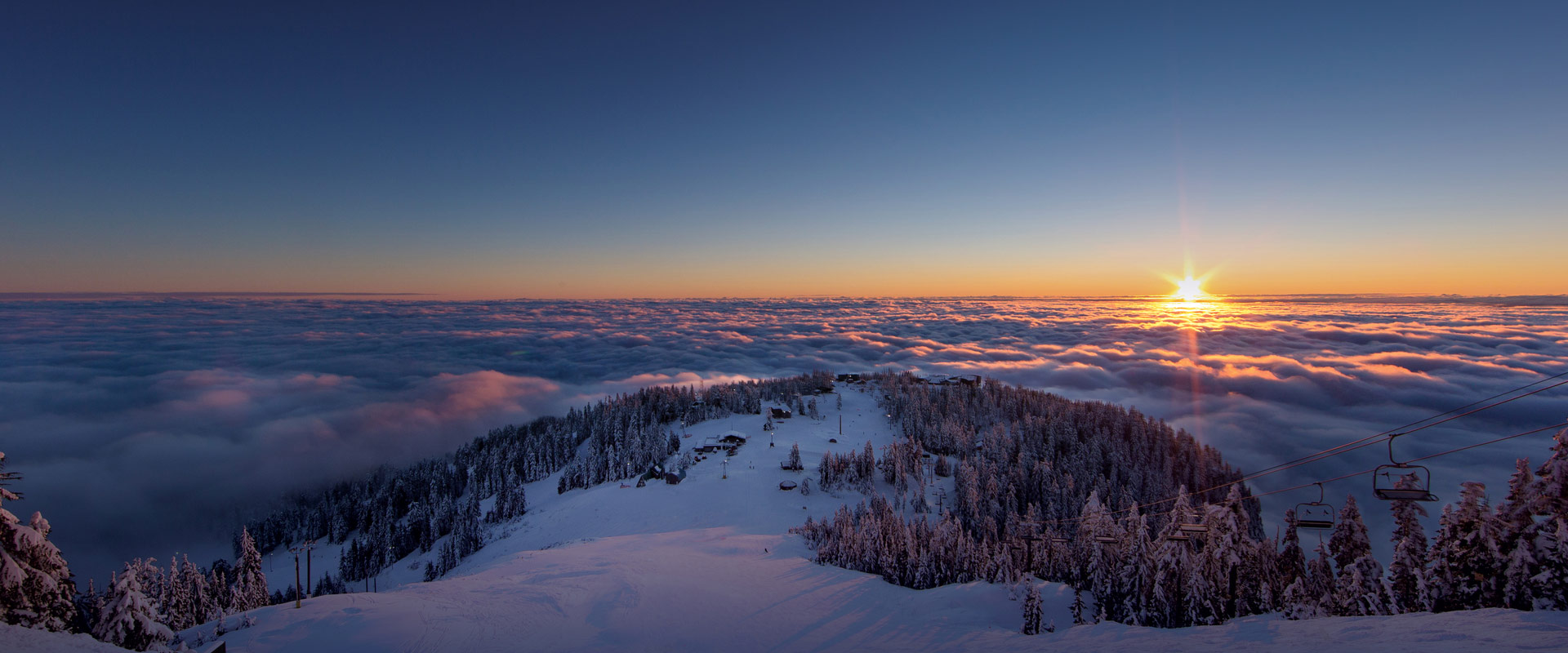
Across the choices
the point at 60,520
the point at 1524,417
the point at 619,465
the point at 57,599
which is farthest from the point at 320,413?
the point at 1524,417

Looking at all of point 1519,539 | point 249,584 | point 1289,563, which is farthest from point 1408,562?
point 249,584

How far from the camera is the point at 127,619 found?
773 inches

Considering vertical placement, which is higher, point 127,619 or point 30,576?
point 30,576

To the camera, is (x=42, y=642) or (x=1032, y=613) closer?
(x=42, y=642)

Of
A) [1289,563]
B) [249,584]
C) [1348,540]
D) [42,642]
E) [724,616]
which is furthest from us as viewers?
[249,584]

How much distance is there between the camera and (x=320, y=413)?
172 m

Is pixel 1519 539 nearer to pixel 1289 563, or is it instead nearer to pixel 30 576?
pixel 1289 563

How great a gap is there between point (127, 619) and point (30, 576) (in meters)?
4.30

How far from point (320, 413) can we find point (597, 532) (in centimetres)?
16727

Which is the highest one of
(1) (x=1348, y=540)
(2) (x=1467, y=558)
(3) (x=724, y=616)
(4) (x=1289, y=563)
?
(2) (x=1467, y=558)

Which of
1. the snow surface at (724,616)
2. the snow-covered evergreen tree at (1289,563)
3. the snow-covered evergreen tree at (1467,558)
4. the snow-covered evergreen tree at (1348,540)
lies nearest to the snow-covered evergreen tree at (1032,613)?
the snow surface at (724,616)

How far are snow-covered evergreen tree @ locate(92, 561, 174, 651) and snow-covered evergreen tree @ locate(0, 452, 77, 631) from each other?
125 centimetres

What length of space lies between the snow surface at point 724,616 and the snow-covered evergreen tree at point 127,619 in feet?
28.0

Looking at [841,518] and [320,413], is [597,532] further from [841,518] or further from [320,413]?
[320,413]
